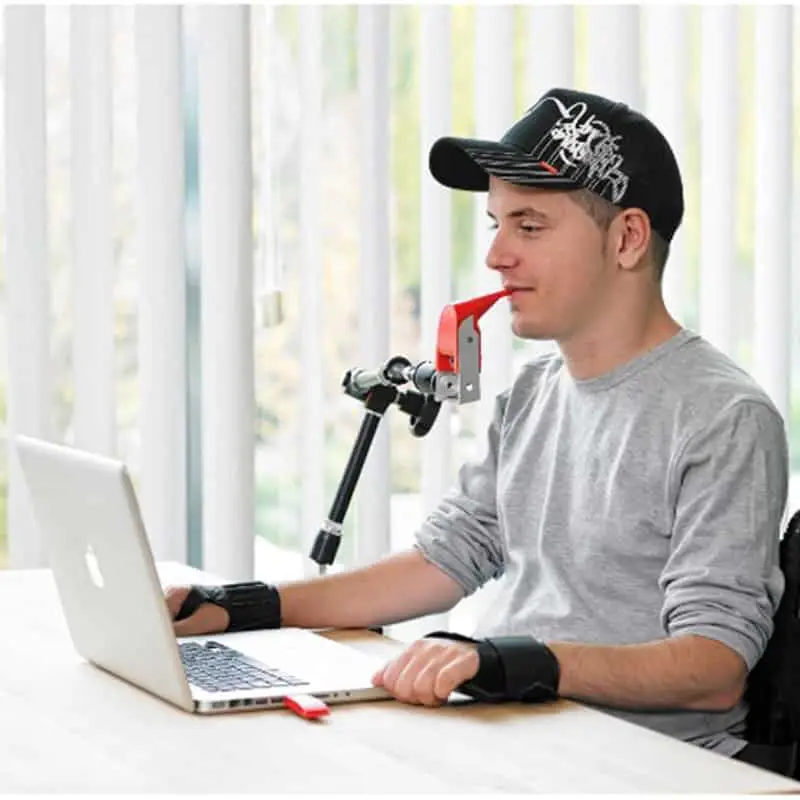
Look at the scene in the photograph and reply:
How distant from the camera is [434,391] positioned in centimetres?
215

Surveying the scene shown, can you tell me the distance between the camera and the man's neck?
83.5 inches

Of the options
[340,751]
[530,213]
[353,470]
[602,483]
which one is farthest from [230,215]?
[340,751]

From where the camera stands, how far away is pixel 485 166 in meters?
2.12

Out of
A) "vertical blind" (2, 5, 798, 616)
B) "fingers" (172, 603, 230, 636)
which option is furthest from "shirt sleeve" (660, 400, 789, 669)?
"vertical blind" (2, 5, 798, 616)

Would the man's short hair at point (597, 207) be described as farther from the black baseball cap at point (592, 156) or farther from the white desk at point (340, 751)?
the white desk at point (340, 751)

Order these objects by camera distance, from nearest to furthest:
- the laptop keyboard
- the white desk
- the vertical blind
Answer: the white desk
the laptop keyboard
the vertical blind

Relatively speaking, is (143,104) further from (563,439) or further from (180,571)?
(563,439)

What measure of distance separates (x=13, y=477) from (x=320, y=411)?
56 cm

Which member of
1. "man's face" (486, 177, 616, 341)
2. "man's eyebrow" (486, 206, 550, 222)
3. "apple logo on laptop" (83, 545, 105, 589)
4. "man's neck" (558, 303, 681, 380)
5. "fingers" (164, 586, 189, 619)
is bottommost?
"fingers" (164, 586, 189, 619)

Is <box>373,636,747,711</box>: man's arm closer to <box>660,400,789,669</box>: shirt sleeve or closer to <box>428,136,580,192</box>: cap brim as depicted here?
<box>660,400,789,669</box>: shirt sleeve

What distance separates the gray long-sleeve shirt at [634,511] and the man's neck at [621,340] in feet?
0.05

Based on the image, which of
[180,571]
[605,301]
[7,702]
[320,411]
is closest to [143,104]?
[320,411]

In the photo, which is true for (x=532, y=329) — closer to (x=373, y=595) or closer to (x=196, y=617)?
(x=373, y=595)

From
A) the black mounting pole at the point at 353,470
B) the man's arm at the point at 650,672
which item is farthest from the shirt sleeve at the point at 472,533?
the man's arm at the point at 650,672
